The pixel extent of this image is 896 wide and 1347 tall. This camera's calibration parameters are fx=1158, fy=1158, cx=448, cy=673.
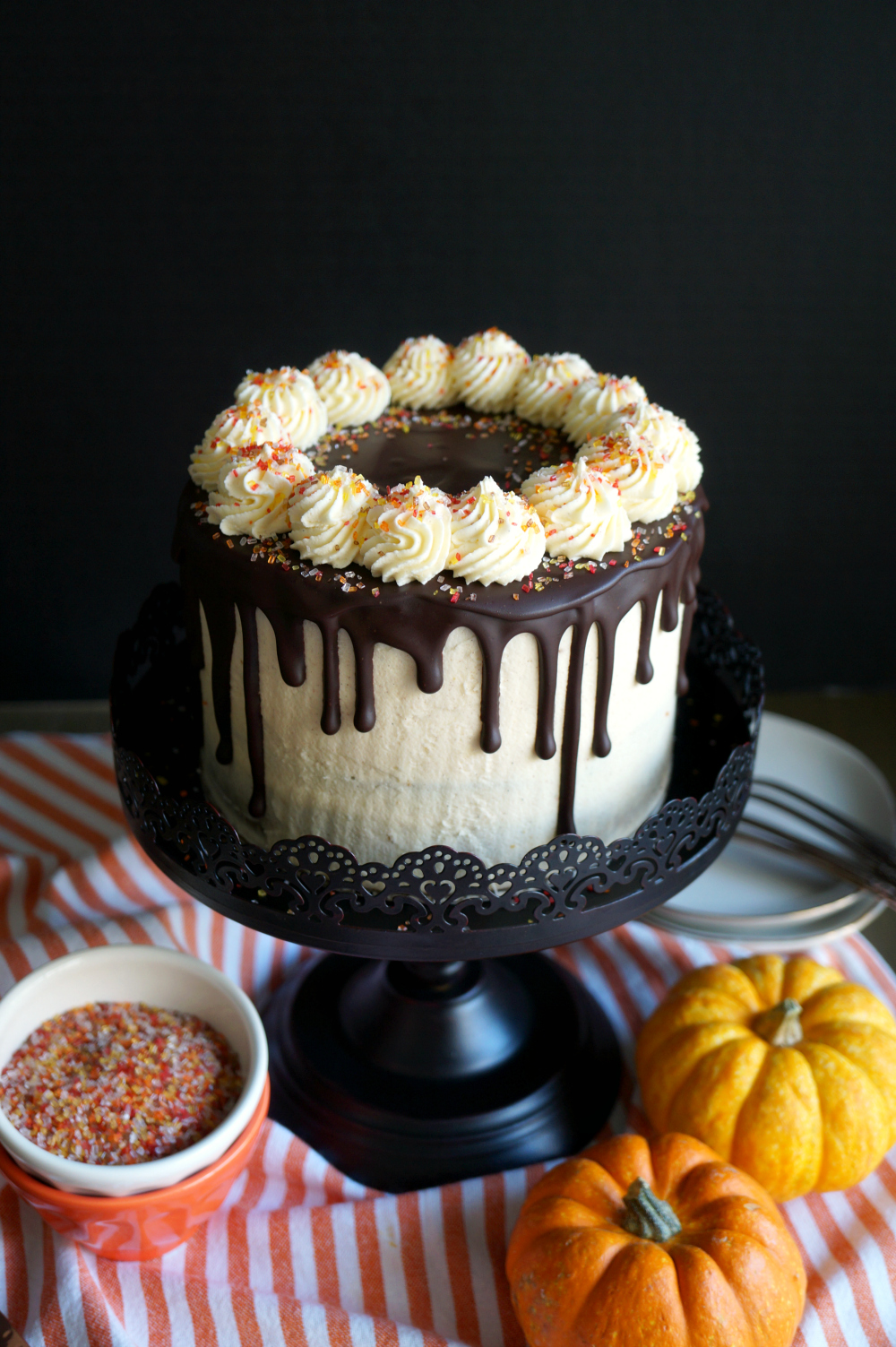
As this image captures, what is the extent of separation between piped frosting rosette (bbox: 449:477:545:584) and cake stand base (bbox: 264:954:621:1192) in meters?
0.84

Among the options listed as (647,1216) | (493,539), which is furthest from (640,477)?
(647,1216)

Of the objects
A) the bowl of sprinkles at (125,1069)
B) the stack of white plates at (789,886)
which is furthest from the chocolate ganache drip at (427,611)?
the stack of white plates at (789,886)

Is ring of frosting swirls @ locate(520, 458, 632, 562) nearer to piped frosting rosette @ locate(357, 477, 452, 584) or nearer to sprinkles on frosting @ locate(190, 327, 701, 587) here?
sprinkles on frosting @ locate(190, 327, 701, 587)

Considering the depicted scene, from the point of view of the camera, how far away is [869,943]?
7.43ft

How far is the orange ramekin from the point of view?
1.50 meters

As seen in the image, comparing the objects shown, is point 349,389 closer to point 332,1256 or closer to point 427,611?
point 427,611

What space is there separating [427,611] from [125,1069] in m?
0.83

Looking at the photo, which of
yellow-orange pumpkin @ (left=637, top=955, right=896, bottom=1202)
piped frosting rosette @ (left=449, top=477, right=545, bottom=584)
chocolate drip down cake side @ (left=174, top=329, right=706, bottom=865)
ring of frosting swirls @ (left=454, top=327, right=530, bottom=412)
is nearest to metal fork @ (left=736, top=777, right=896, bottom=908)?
yellow-orange pumpkin @ (left=637, top=955, right=896, bottom=1202)

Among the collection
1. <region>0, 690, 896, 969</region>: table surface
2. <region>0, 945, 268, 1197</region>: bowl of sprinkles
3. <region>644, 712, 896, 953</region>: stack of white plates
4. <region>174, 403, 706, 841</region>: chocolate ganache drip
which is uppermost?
<region>174, 403, 706, 841</region>: chocolate ganache drip

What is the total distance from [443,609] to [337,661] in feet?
0.52

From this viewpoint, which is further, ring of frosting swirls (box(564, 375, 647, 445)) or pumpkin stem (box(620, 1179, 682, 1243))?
ring of frosting swirls (box(564, 375, 647, 445))

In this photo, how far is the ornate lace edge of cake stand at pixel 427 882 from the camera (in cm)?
148

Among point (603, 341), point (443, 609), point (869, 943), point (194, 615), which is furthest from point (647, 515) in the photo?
point (603, 341)

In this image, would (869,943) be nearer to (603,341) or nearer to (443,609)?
(443,609)
